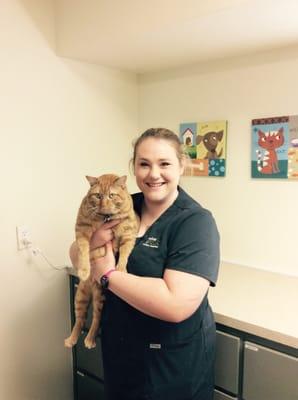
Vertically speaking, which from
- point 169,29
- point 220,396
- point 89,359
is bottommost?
point 89,359

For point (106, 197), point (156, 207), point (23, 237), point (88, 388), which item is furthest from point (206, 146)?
point (88, 388)

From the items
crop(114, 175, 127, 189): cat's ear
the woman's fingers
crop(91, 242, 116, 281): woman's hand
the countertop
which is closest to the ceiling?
crop(114, 175, 127, 189): cat's ear

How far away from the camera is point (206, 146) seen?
82.4 inches

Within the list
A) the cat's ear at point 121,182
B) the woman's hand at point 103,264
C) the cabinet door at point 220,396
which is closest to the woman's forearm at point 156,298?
the woman's hand at point 103,264

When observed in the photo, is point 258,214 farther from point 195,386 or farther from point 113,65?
point 113,65

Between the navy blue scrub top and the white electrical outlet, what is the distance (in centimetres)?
71

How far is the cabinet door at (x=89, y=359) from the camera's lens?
75.3 inches

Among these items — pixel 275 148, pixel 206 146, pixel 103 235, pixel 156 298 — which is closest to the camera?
pixel 156 298

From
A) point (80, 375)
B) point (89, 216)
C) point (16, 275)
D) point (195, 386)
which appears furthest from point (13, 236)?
point (195, 386)

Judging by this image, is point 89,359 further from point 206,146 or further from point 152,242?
point 206,146

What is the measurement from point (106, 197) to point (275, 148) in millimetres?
982

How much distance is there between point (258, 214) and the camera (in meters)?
1.95

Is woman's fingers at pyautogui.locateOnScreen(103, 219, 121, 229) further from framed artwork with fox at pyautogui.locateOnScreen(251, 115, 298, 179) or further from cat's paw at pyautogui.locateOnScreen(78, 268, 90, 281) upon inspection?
framed artwork with fox at pyautogui.locateOnScreen(251, 115, 298, 179)

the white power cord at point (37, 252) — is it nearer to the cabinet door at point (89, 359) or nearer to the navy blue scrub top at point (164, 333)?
the cabinet door at point (89, 359)
